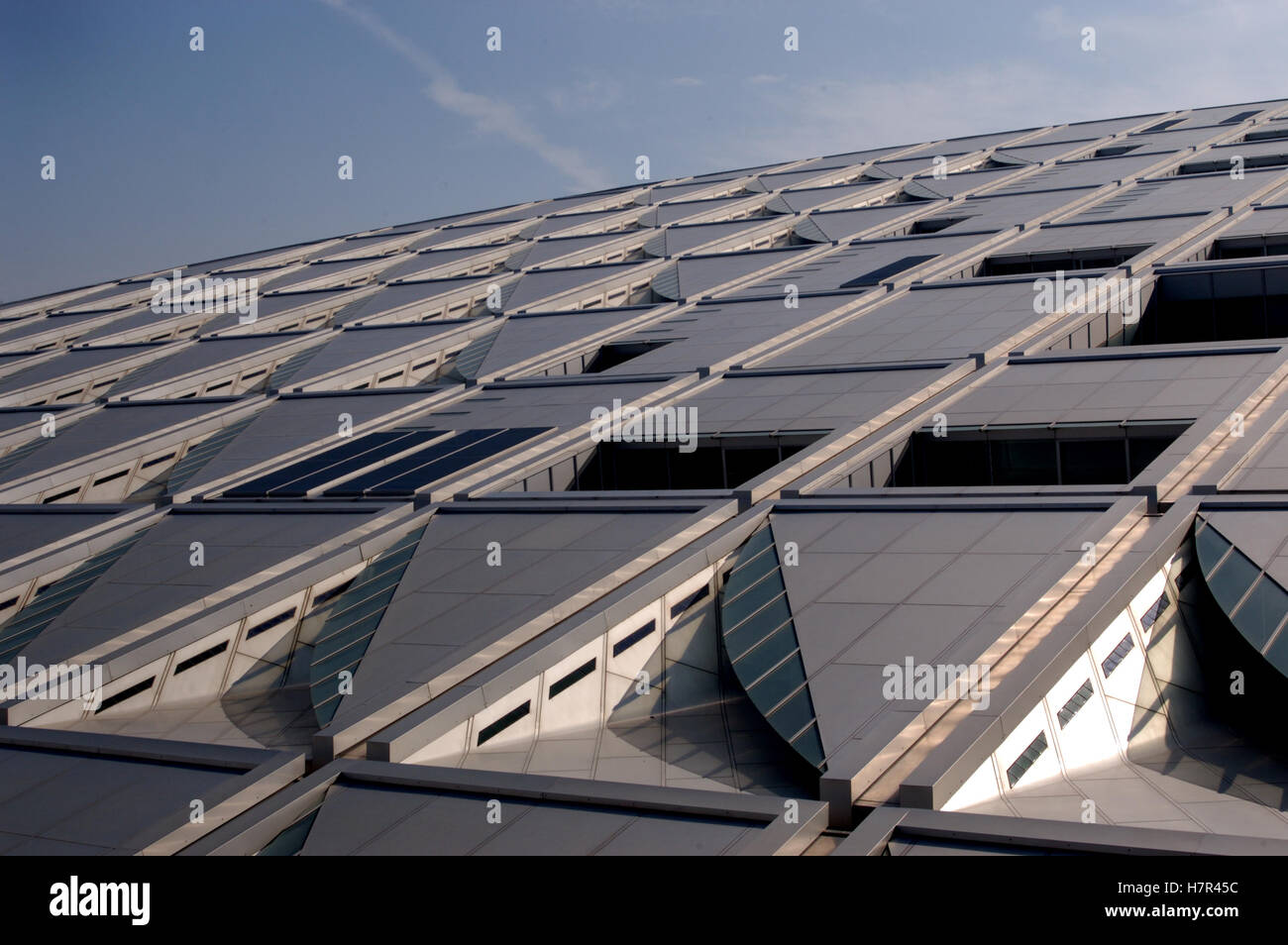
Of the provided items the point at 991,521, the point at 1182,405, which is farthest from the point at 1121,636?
the point at 1182,405

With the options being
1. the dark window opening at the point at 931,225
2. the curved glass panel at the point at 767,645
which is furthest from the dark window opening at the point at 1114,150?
the curved glass panel at the point at 767,645

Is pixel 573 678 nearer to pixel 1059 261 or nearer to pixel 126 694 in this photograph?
pixel 126 694

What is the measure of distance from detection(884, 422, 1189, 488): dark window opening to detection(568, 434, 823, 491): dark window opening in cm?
251

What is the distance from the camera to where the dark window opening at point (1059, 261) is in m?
45.3

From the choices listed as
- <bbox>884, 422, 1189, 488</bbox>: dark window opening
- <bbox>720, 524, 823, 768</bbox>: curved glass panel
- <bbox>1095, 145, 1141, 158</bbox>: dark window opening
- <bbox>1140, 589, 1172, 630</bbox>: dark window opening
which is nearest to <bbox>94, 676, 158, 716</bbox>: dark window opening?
<bbox>720, 524, 823, 768</bbox>: curved glass panel

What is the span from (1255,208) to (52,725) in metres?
47.3

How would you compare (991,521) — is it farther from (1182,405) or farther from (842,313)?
(842,313)

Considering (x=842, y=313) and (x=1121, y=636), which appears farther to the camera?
(x=842, y=313)

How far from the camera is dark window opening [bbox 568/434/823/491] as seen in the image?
1125 inches

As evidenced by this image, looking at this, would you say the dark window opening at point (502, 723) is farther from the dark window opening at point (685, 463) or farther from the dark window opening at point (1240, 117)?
the dark window opening at point (1240, 117)

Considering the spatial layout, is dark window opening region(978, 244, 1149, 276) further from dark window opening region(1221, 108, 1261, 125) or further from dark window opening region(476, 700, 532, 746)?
dark window opening region(1221, 108, 1261, 125)

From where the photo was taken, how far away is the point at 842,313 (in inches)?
1612

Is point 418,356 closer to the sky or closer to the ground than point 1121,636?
closer to the sky

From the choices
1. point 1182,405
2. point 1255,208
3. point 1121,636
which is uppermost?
point 1255,208
